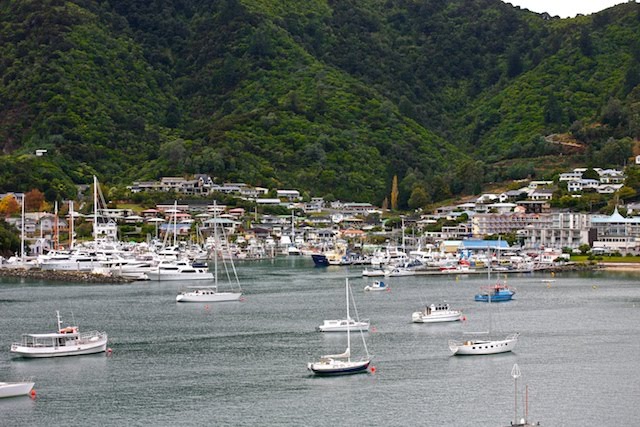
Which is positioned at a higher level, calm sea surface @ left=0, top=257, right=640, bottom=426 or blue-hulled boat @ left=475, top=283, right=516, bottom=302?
blue-hulled boat @ left=475, top=283, right=516, bottom=302

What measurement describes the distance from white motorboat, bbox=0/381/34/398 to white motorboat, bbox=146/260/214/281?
46.7 metres

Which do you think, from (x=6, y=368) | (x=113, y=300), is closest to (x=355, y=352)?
(x=6, y=368)

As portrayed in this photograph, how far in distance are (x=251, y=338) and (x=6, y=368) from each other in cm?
1248

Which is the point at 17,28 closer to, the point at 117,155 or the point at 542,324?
the point at 117,155

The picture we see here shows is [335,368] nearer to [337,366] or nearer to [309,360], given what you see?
[337,366]

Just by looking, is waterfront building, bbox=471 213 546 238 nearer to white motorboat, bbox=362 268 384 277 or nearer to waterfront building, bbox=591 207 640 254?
waterfront building, bbox=591 207 640 254

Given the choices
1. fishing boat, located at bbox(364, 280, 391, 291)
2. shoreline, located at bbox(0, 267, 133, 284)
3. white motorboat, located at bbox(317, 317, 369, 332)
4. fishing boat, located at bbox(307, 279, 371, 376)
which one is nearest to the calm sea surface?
fishing boat, located at bbox(307, 279, 371, 376)

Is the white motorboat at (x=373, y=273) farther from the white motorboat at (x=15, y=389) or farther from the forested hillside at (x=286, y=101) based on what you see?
the forested hillside at (x=286, y=101)

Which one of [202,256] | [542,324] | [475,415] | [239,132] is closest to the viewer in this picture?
[475,415]

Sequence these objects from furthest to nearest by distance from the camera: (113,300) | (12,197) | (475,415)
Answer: (12,197) < (113,300) < (475,415)

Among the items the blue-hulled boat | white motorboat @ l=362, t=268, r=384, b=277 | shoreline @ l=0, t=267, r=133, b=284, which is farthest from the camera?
white motorboat @ l=362, t=268, r=384, b=277

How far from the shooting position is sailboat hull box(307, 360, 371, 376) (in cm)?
4262

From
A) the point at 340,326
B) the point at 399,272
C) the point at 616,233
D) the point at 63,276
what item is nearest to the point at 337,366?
the point at 340,326

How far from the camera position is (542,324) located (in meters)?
57.6
